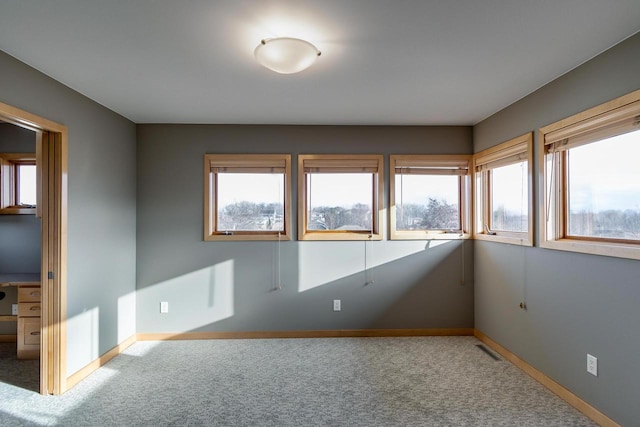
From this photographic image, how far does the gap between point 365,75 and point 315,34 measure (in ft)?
2.41

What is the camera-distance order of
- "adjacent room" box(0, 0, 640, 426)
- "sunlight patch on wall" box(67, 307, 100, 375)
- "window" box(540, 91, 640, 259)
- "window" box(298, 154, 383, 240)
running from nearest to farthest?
"adjacent room" box(0, 0, 640, 426) < "window" box(540, 91, 640, 259) < "sunlight patch on wall" box(67, 307, 100, 375) < "window" box(298, 154, 383, 240)

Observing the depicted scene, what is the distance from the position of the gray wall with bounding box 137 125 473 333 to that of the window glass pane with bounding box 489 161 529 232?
553 mm

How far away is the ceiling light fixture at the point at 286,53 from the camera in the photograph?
2.10 metres

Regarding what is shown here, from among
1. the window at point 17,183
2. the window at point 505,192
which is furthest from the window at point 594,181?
the window at point 17,183

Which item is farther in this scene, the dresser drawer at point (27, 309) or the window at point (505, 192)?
the dresser drawer at point (27, 309)

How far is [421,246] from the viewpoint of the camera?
4289 mm

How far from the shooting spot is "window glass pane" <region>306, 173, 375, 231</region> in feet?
14.3

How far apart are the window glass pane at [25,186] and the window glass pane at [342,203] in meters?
3.20

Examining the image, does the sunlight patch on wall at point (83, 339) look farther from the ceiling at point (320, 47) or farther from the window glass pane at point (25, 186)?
the ceiling at point (320, 47)

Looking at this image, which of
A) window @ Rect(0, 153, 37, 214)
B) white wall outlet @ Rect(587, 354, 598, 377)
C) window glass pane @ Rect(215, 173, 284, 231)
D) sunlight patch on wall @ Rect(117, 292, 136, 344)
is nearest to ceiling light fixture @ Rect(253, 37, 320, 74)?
window glass pane @ Rect(215, 173, 284, 231)

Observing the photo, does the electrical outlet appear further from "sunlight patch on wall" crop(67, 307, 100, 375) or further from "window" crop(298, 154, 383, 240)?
"window" crop(298, 154, 383, 240)

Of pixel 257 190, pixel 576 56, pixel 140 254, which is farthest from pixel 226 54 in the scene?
pixel 140 254

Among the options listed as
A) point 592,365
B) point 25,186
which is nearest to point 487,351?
point 592,365

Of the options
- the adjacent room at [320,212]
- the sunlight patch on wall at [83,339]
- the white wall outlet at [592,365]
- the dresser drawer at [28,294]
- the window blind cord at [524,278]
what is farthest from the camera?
the dresser drawer at [28,294]
